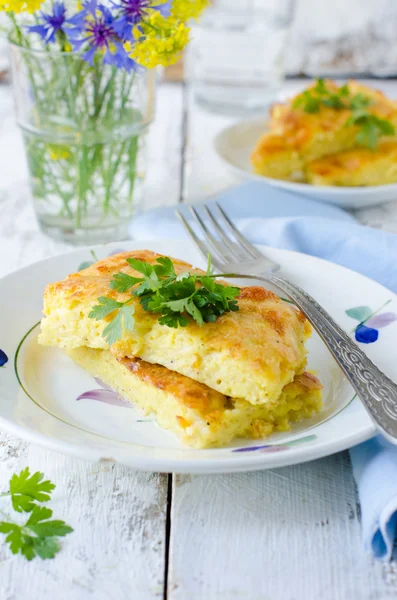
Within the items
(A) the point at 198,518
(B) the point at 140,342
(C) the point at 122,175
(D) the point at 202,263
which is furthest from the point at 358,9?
(A) the point at 198,518

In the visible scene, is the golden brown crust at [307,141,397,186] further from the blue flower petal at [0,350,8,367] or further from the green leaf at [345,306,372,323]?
the blue flower petal at [0,350,8,367]

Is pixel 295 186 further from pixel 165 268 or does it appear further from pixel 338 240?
pixel 165 268

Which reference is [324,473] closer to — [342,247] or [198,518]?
[198,518]

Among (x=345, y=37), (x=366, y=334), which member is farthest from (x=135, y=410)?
(x=345, y=37)

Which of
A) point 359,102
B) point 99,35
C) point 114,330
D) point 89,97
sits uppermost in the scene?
point 99,35

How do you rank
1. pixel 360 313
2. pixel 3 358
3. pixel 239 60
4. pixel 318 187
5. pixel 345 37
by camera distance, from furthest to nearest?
pixel 345 37 < pixel 239 60 < pixel 318 187 < pixel 360 313 < pixel 3 358

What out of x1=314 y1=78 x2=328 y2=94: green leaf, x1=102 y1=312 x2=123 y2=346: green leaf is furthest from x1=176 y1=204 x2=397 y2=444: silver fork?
x1=314 y1=78 x2=328 y2=94: green leaf

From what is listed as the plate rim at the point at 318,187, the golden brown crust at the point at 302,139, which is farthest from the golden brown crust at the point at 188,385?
the golden brown crust at the point at 302,139
